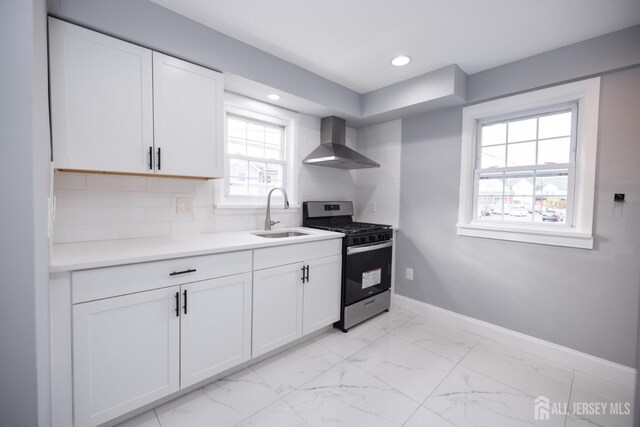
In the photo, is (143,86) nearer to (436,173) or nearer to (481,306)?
(436,173)

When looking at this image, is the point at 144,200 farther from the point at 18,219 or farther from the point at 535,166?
the point at 535,166

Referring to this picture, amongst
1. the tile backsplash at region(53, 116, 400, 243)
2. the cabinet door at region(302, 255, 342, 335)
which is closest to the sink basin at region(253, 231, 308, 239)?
the tile backsplash at region(53, 116, 400, 243)

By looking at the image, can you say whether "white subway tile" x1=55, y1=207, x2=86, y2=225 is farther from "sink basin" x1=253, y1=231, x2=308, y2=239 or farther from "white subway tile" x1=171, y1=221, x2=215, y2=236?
"sink basin" x1=253, y1=231, x2=308, y2=239

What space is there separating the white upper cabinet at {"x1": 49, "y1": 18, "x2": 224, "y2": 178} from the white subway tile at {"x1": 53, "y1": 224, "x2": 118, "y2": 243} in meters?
0.45

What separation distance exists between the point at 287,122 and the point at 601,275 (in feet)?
9.87

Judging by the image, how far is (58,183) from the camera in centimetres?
166

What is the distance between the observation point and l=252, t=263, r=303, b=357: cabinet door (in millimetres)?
1946

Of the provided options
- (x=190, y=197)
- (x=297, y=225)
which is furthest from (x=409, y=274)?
(x=190, y=197)

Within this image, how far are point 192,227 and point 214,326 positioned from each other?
88 cm

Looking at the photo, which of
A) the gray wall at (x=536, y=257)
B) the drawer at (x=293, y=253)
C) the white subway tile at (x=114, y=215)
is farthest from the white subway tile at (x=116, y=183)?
the gray wall at (x=536, y=257)

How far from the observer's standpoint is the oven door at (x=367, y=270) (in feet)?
8.45

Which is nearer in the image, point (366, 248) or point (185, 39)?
point (185, 39)

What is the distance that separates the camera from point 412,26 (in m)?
1.87

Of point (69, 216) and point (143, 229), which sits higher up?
point (69, 216)
